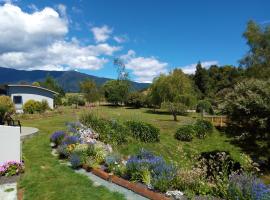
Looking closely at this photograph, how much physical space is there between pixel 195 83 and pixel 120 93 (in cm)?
1813

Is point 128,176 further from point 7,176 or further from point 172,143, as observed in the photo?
point 172,143

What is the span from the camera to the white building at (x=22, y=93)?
123ft

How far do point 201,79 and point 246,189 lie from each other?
209 ft

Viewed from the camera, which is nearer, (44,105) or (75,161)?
(75,161)

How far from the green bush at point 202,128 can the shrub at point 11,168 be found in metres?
15.5

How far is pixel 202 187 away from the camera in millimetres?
6574

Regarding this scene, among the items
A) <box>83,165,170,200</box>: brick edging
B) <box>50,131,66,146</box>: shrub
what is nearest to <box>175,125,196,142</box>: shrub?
<box>50,131,66,146</box>: shrub

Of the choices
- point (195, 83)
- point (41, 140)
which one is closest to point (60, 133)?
point (41, 140)

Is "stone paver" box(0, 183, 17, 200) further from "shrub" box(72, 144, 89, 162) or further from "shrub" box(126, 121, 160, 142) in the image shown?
"shrub" box(126, 121, 160, 142)

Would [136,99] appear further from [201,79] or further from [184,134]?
[184,134]

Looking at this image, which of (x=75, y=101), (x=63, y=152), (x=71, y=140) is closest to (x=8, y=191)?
(x=63, y=152)

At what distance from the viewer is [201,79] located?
6788 cm

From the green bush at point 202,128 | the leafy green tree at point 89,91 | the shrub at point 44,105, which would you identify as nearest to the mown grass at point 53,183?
the green bush at point 202,128

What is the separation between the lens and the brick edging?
→ 6.64 meters
